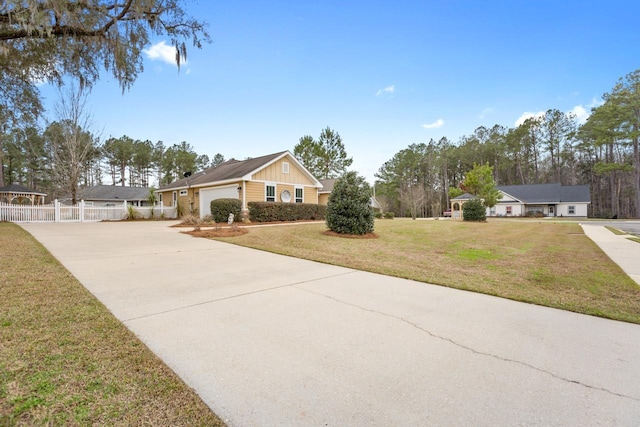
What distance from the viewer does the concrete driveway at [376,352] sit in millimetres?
1834

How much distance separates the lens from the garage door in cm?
1909

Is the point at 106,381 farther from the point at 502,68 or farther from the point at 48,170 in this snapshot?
the point at 48,170

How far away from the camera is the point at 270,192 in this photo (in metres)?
20.0

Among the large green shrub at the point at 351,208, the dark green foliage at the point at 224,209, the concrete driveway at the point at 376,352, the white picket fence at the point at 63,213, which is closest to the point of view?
the concrete driveway at the point at 376,352

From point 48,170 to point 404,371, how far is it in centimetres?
4891

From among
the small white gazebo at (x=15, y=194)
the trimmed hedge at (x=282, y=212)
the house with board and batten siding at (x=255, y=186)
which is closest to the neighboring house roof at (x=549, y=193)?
the house with board and batten siding at (x=255, y=186)

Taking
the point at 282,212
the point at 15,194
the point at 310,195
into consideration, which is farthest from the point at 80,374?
the point at 15,194

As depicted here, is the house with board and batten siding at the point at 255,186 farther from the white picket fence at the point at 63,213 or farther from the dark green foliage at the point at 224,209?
the white picket fence at the point at 63,213

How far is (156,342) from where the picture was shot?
106 inches

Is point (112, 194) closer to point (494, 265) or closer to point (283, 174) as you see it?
point (283, 174)

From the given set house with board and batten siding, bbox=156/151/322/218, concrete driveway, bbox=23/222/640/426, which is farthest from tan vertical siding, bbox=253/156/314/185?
concrete driveway, bbox=23/222/640/426

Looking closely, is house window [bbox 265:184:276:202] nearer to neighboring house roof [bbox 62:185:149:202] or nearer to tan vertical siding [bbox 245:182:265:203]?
tan vertical siding [bbox 245:182:265:203]

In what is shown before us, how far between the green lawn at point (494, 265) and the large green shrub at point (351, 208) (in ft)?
2.80

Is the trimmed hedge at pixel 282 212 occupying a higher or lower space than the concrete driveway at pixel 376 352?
higher
